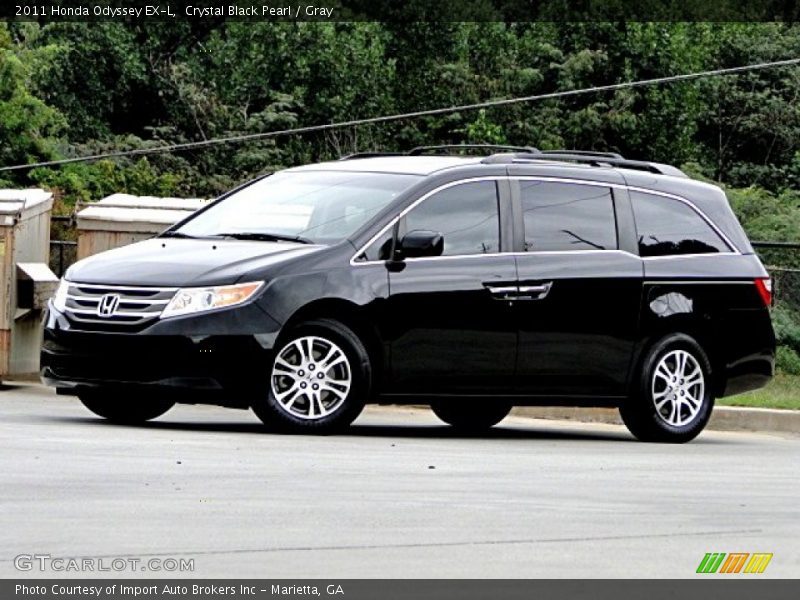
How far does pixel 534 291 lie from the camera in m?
13.8

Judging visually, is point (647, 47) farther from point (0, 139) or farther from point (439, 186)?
point (439, 186)

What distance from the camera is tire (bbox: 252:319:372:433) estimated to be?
1289cm

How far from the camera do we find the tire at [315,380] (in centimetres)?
1289

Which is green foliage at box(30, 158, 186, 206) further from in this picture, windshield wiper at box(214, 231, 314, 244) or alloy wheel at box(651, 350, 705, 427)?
windshield wiper at box(214, 231, 314, 244)

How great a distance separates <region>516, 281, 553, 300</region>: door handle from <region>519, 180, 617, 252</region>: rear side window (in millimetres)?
231

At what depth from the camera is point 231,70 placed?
53969mm

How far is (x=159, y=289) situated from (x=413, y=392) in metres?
1.72

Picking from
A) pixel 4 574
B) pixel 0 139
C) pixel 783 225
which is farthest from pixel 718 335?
pixel 0 139

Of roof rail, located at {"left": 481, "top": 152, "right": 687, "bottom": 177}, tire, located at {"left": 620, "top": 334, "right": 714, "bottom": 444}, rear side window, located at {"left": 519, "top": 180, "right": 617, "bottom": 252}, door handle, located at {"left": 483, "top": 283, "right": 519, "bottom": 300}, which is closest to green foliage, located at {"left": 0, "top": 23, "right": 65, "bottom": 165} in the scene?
roof rail, located at {"left": 481, "top": 152, "right": 687, "bottom": 177}

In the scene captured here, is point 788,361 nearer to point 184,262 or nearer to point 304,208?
point 304,208

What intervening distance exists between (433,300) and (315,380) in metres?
0.96

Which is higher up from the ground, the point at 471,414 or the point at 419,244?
the point at 419,244
